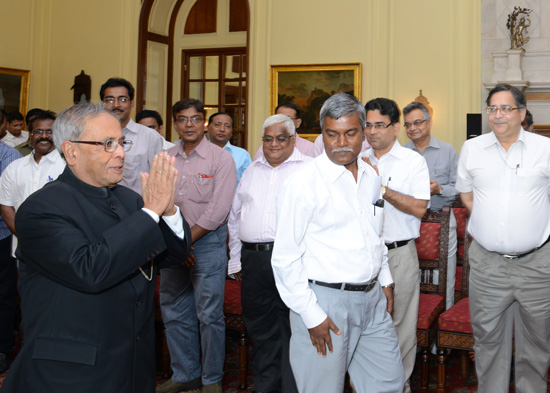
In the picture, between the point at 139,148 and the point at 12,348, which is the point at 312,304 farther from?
the point at 12,348

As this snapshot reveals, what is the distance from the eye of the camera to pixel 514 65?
8.16m

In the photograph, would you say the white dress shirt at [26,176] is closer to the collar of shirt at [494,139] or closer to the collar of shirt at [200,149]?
the collar of shirt at [200,149]

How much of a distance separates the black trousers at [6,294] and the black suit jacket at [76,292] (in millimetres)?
2865

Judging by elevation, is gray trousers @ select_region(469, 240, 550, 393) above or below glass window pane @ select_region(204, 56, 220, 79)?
below

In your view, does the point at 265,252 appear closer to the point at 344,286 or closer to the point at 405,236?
the point at 405,236

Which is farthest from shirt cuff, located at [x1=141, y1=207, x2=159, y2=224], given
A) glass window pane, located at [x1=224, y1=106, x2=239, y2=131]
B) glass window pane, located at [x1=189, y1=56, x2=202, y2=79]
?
glass window pane, located at [x1=189, y1=56, x2=202, y2=79]

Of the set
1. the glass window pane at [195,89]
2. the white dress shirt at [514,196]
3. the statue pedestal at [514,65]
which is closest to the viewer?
the white dress shirt at [514,196]

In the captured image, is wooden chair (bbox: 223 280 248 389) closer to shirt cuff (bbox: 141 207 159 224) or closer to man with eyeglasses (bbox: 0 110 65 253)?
man with eyeglasses (bbox: 0 110 65 253)

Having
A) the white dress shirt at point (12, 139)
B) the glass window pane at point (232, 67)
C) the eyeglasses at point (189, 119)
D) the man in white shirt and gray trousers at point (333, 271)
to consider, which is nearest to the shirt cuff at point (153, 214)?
the man in white shirt and gray trousers at point (333, 271)

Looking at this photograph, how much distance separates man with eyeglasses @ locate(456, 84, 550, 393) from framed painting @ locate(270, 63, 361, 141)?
213 inches

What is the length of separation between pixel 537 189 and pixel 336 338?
60.2 inches

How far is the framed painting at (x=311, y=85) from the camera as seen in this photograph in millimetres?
8742

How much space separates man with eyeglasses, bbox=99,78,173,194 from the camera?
4074 mm

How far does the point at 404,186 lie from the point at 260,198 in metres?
0.90
